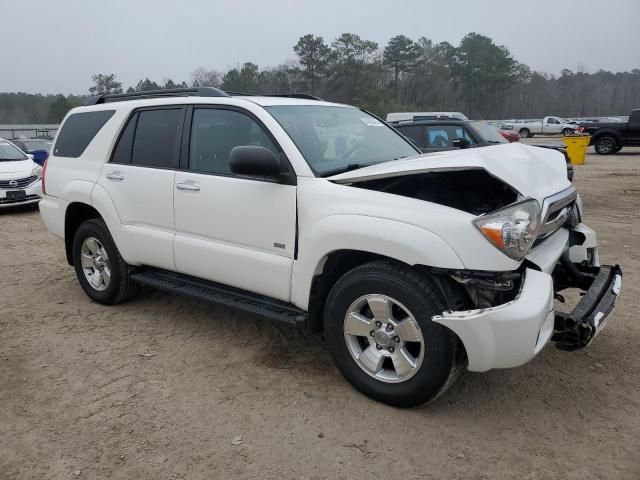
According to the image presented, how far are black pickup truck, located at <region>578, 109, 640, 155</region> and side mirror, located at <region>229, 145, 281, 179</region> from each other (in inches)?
890

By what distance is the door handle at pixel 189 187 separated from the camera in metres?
3.85

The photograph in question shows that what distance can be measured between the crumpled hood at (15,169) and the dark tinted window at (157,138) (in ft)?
24.9

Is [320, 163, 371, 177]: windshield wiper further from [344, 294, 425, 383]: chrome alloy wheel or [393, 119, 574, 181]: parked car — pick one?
[393, 119, 574, 181]: parked car

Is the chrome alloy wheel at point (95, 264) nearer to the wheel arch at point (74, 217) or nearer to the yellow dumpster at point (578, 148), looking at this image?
the wheel arch at point (74, 217)

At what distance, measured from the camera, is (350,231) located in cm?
303

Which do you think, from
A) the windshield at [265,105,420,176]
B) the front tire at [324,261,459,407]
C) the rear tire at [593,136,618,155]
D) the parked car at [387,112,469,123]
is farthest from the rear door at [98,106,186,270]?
the rear tire at [593,136,618,155]

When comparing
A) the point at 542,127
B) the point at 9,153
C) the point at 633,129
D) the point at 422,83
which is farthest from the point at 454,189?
the point at 422,83

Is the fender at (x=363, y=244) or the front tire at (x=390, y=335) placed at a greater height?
the fender at (x=363, y=244)

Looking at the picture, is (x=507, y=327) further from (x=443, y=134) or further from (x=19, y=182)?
(x=19, y=182)

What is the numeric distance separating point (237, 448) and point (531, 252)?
77.8 inches

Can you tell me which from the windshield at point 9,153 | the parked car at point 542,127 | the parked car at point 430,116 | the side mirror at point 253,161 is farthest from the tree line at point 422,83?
the side mirror at point 253,161

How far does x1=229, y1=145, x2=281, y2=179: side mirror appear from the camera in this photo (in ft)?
10.5

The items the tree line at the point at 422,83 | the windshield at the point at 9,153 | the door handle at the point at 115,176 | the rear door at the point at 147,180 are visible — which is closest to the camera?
the rear door at the point at 147,180

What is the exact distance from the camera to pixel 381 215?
2.96 m
